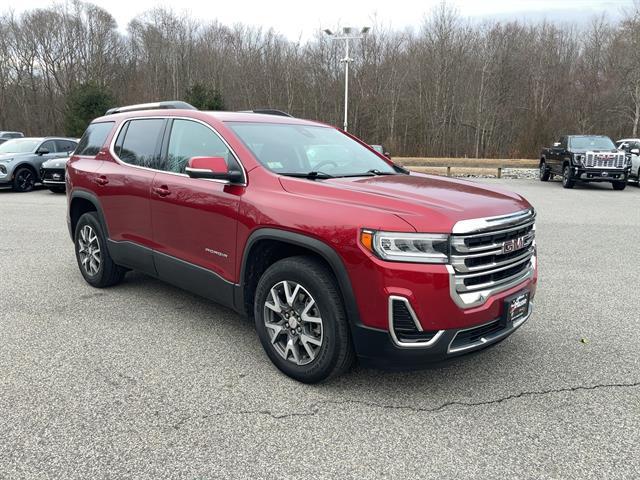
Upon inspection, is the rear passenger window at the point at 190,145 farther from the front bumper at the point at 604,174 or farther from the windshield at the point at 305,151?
the front bumper at the point at 604,174

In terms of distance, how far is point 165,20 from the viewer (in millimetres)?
53969

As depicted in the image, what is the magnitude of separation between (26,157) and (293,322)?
15.8m

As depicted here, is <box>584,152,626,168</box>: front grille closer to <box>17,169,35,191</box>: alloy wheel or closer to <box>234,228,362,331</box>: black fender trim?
<box>234,228,362,331</box>: black fender trim

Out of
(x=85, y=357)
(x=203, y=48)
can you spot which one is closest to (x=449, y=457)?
(x=85, y=357)

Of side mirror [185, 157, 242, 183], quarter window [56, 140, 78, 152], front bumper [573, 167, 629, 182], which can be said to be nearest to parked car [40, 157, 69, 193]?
quarter window [56, 140, 78, 152]

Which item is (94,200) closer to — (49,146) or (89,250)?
(89,250)

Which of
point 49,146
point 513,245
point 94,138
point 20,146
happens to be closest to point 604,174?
point 513,245

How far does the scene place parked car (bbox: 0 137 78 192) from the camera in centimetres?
1554

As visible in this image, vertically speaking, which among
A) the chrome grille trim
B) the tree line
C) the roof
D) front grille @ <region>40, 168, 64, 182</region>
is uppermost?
the tree line

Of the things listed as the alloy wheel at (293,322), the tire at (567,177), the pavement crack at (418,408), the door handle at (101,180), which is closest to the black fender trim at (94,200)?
the door handle at (101,180)

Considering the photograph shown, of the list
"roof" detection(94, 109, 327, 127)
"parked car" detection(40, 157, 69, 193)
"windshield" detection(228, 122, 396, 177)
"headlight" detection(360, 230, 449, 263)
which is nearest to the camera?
"headlight" detection(360, 230, 449, 263)

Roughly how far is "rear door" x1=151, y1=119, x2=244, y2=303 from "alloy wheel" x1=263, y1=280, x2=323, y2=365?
1.49 ft

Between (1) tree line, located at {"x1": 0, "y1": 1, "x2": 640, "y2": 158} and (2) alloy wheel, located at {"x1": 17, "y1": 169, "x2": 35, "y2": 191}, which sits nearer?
(2) alloy wheel, located at {"x1": 17, "y1": 169, "x2": 35, "y2": 191}

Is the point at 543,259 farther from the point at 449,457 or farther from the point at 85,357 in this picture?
the point at 85,357
